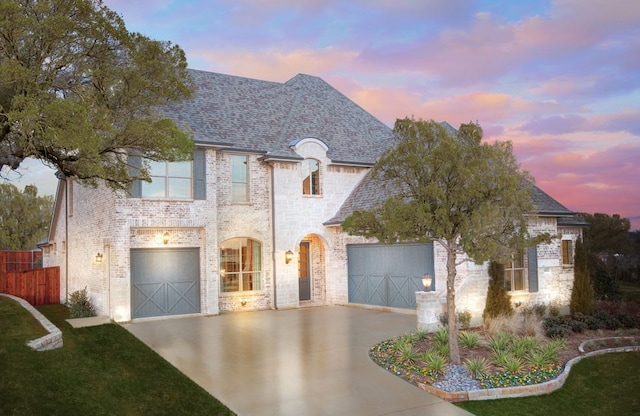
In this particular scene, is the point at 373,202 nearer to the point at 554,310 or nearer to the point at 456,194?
the point at 554,310

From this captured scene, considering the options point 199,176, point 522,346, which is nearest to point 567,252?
point 522,346

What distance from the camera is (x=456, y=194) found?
32.0 feet

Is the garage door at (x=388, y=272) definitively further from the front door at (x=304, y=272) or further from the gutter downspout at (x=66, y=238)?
the gutter downspout at (x=66, y=238)

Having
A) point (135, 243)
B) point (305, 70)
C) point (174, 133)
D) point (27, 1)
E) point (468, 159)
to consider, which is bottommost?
point (135, 243)

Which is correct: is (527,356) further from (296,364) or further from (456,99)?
(456,99)

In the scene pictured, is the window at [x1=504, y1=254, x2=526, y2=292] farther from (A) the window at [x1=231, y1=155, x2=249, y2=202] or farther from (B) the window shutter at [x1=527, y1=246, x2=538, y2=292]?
(A) the window at [x1=231, y1=155, x2=249, y2=202]

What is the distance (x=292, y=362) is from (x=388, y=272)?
854 centimetres

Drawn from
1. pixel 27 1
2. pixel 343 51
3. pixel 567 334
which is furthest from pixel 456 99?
pixel 27 1

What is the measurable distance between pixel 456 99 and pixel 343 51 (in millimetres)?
4720

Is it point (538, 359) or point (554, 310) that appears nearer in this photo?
point (538, 359)

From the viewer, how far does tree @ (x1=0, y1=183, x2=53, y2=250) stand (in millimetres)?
39094

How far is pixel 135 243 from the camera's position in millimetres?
16484

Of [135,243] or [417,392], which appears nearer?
[417,392]

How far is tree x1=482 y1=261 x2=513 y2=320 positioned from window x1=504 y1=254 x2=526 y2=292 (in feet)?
5.95
